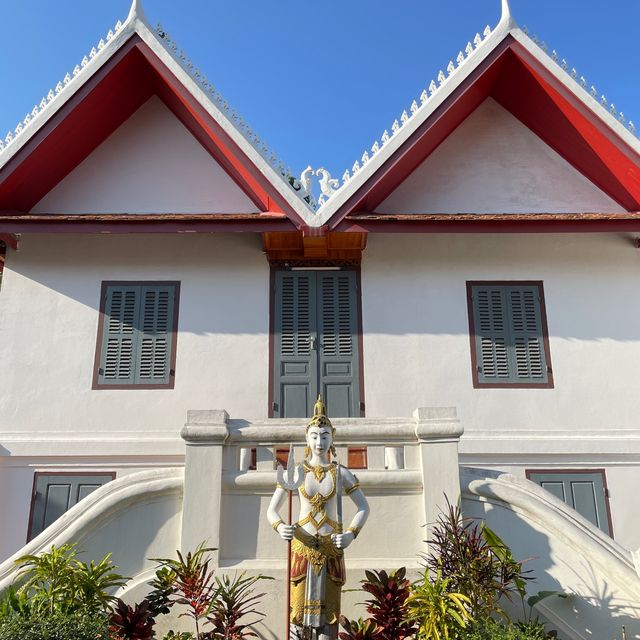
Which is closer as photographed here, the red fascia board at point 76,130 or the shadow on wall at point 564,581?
the shadow on wall at point 564,581

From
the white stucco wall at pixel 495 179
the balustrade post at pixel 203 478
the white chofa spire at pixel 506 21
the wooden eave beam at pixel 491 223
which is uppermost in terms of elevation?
the white chofa spire at pixel 506 21

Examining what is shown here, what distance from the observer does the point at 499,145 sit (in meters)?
11.6

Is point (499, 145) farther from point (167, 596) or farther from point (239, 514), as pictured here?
point (167, 596)

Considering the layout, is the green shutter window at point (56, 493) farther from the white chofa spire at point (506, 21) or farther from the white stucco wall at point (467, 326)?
the white chofa spire at point (506, 21)

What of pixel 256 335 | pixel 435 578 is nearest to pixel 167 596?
pixel 435 578

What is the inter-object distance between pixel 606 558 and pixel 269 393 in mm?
4949

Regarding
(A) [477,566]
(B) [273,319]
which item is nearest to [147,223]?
(B) [273,319]

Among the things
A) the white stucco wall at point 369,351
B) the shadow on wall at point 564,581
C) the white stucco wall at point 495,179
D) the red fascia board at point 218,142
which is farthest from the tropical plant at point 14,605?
the white stucco wall at point 495,179

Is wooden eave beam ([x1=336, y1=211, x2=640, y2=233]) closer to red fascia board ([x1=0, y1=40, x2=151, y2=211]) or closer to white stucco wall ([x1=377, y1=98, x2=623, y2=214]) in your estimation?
white stucco wall ([x1=377, y1=98, x2=623, y2=214])

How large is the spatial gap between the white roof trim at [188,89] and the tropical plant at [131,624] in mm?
5580

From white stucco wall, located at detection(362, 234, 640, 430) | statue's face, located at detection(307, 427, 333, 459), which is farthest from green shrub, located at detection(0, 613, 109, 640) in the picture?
white stucco wall, located at detection(362, 234, 640, 430)

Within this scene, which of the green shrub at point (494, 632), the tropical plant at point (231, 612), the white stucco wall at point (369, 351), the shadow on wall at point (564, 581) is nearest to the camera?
the green shrub at point (494, 632)

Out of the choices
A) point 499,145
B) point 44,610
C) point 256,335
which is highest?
point 499,145

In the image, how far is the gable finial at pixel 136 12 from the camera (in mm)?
10789
